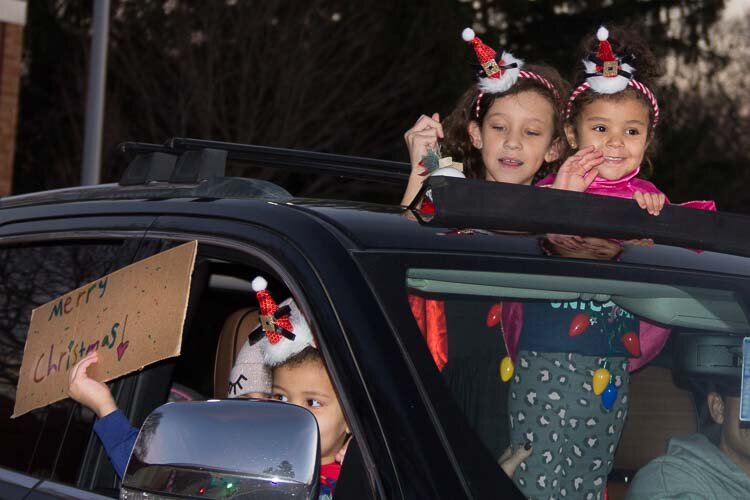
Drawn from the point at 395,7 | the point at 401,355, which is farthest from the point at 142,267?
the point at 395,7

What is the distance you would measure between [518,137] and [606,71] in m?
0.37

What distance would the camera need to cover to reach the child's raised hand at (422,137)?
410 centimetres

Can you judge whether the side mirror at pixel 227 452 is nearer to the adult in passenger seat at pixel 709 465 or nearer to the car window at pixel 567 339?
the car window at pixel 567 339

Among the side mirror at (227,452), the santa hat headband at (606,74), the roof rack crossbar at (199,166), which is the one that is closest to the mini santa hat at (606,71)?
the santa hat headband at (606,74)

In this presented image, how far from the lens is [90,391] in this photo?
285 centimetres

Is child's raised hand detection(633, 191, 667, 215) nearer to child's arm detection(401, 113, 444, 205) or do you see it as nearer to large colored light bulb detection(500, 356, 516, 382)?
large colored light bulb detection(500, 356, 516, 382)

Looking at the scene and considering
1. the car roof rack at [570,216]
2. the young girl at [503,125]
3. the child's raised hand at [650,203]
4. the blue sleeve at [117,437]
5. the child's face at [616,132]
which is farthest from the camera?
the young girl at [503,125]

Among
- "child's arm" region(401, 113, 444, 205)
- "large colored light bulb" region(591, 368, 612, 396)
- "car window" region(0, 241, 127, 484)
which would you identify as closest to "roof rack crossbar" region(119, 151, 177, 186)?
"car window" region(0, 241, 127, 484)

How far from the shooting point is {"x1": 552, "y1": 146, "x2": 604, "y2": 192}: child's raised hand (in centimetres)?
367

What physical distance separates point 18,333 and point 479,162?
68.0 inches

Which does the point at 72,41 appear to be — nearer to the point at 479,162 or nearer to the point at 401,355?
the point at 479,162

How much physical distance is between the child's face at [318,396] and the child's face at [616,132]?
56.3 inches

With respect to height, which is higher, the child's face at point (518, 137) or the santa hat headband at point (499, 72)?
the santa hat headband at point (499, 72)

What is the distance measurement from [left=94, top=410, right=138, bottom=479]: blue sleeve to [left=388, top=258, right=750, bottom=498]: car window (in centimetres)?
73
